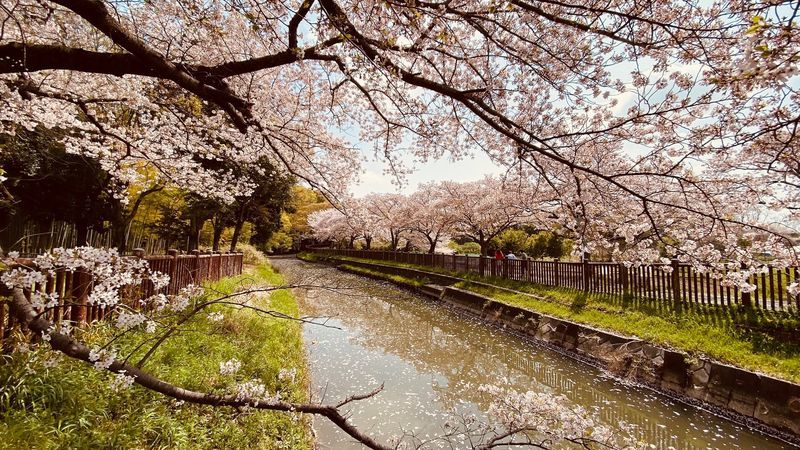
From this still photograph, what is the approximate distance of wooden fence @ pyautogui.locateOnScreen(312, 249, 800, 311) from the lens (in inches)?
256

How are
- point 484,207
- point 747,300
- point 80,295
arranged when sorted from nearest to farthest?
point 80,295
point 747,300
point 484,207

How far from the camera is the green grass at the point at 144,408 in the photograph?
8.22 feet

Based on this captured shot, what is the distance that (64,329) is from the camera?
2.52m

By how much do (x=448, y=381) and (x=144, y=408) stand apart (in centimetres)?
486

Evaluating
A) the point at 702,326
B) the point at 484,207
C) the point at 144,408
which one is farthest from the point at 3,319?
the point at 484,207

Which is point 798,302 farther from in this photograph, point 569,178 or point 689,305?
point 569,178

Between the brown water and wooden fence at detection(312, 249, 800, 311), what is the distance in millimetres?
2175

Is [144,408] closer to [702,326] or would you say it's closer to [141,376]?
[141,376]

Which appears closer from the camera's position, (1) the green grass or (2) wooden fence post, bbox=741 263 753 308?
(1) the green grass

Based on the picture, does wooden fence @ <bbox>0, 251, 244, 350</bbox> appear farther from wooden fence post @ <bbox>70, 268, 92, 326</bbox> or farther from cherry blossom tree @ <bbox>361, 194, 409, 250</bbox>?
cherry blossom tree @ <bbox>361, 194, 409, 250</bbox>

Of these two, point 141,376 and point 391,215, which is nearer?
point 141,376


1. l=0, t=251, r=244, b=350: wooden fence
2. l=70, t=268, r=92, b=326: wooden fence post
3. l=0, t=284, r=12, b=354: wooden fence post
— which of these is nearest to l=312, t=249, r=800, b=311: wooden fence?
l=0, t=284, r=12, b=354: wooden fence post

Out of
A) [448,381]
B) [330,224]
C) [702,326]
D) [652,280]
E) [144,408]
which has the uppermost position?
[330,224]

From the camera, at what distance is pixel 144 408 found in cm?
319
